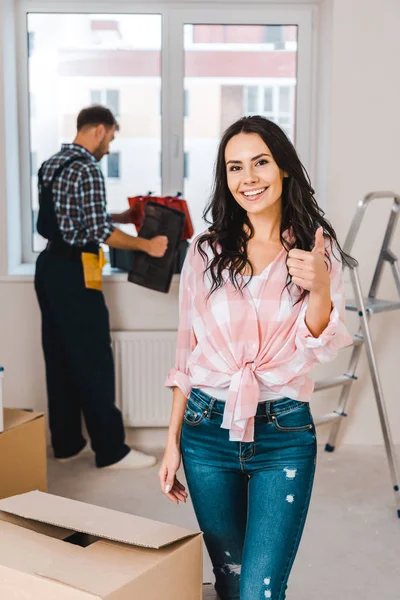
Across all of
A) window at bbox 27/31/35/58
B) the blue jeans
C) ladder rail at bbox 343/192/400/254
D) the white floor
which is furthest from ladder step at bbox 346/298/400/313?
window at bbox 27/31/35/58

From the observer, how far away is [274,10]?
3.91 m

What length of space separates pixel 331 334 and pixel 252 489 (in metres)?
0.35

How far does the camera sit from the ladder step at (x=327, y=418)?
3.49 meters

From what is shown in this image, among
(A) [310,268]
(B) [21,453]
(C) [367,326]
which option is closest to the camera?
(A) [310,268]

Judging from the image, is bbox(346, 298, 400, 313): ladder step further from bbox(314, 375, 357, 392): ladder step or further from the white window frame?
the white window frame

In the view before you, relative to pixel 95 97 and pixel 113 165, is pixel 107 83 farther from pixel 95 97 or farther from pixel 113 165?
pixel 113 165

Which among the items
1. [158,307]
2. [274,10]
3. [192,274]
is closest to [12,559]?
[192,274]

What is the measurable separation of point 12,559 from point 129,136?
2.93m

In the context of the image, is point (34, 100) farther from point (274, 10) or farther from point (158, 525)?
point (158, 525)

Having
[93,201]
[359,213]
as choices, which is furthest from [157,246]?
[359,213]

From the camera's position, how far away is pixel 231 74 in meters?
3.99

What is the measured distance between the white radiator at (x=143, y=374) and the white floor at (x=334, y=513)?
0.66 ft

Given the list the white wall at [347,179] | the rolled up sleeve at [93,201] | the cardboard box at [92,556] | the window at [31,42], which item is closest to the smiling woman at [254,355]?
the cardboard box at [92,556]

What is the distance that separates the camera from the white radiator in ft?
12.5
